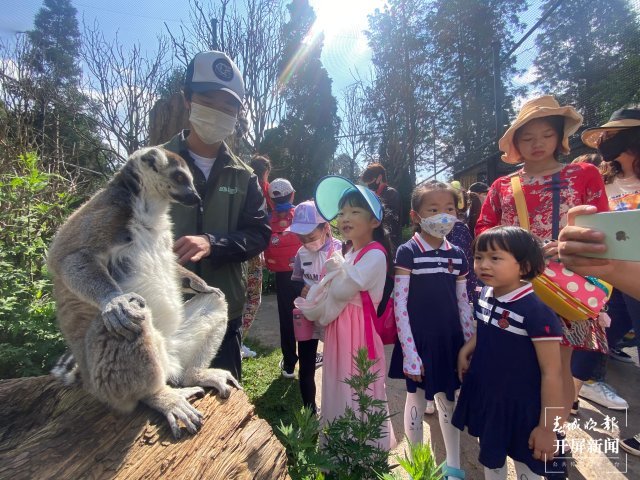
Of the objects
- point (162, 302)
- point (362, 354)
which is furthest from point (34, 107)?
point (362, 354)

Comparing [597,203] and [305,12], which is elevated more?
[305,12]

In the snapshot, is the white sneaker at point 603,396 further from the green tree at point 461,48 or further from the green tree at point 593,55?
the green tree at point 461,48

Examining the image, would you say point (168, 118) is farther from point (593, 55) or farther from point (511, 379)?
point (593, 55)

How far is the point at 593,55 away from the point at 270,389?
936 centimetres

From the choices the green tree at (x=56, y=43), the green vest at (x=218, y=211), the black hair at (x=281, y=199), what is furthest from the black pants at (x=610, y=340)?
the green tree at (x=56, y=43)

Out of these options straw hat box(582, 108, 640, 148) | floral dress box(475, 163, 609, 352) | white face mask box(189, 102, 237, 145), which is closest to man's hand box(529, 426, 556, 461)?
floral dress box(475, 163, 609, 352)

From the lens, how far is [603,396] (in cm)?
348

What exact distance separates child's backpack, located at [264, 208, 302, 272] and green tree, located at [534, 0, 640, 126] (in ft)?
23.4

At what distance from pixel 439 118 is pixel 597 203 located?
1392 cm

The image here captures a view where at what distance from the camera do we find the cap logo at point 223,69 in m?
2.23

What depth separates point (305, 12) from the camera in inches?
682

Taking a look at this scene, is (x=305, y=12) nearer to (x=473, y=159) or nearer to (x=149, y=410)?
(x=473, y=159)

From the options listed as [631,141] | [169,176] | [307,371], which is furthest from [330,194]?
[631,141]

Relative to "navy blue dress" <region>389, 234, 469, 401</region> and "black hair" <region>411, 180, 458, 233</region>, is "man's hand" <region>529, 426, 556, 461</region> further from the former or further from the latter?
"black hair" <region>411, 180, 458, 233</region>
